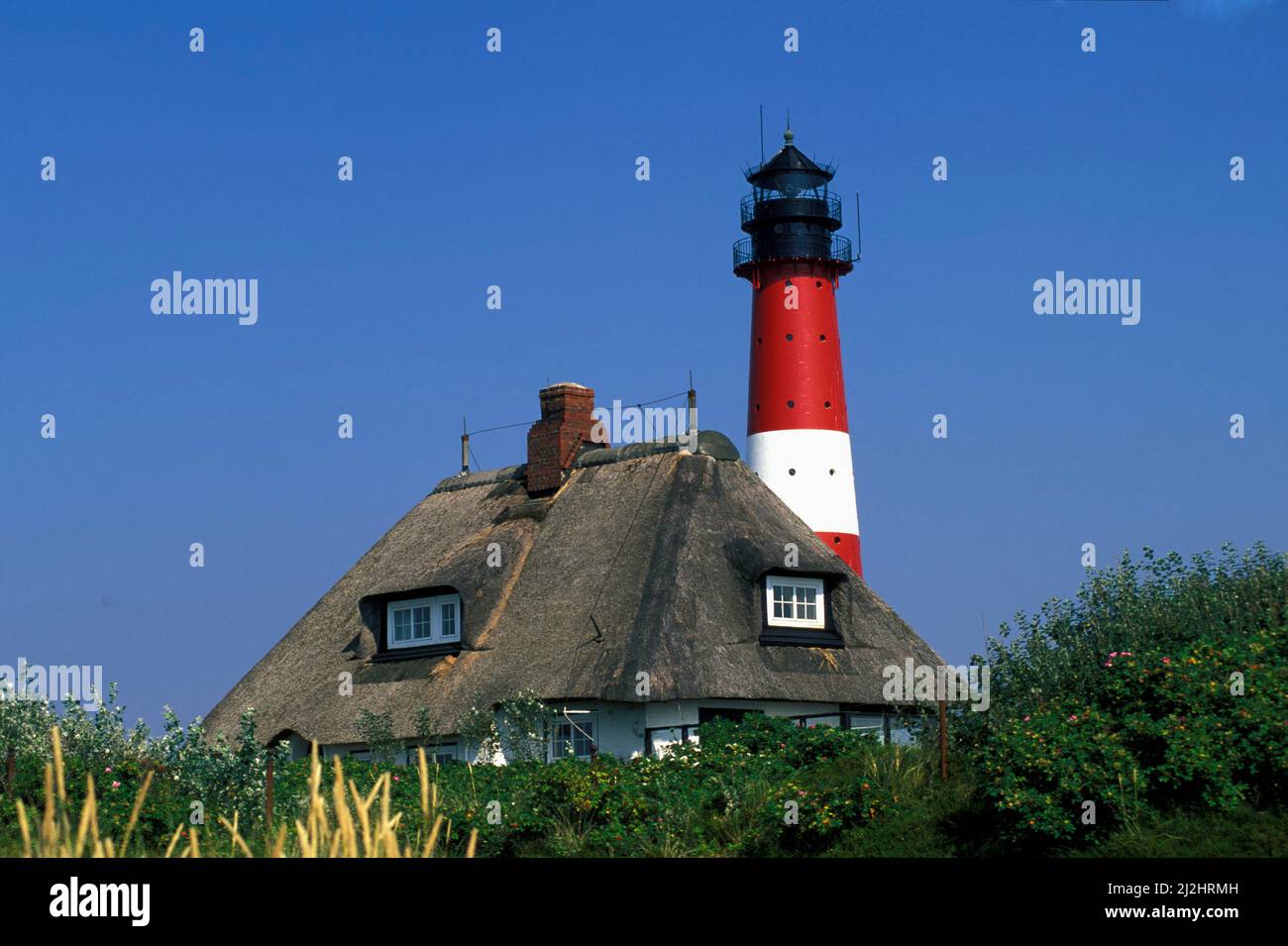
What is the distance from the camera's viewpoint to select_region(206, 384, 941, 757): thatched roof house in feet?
94.6

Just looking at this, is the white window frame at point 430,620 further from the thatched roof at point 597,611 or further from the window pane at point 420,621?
the thatched roof at point 597,611

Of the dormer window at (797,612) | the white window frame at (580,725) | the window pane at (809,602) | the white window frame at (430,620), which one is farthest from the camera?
the white window frame at (430,620)

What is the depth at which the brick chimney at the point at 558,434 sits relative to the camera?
35.7m

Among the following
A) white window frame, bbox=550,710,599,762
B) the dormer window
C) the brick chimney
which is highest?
the brick chimney

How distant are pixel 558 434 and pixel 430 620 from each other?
5.48 meters

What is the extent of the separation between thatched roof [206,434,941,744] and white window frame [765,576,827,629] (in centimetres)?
32

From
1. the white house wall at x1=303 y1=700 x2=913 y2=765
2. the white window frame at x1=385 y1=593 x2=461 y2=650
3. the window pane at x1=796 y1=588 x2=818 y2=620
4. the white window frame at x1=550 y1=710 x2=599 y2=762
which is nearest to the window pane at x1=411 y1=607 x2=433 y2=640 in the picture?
the white window frame at x1=385 y1=593 x2=461 y2=650

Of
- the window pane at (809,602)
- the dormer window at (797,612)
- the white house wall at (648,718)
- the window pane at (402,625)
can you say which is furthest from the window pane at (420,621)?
the window pane at (809,602)

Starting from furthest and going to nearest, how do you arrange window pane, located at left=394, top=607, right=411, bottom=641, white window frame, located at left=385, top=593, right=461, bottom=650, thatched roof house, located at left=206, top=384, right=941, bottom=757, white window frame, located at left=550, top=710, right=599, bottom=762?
window pane, located at left=394, top=607, right=411, bottom=641 < white window frame, located at left=385, top=593, right=461, bottom=650 < white window frame, located at left=550, top=710, right=599, bottom=762 < thatched roof house, located at left=206, top=384, right=941, bottom=757

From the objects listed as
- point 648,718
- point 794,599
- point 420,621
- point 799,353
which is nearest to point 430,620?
point 420,621

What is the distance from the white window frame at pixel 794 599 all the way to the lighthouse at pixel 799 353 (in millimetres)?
8521

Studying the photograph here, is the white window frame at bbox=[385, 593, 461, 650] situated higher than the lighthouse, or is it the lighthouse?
the lighthouse

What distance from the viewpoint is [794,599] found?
31.1 metres

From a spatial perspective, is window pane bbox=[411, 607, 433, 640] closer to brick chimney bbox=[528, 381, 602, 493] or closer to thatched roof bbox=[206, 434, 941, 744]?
thatched roof bbox=[206, 434, 941, 744]
